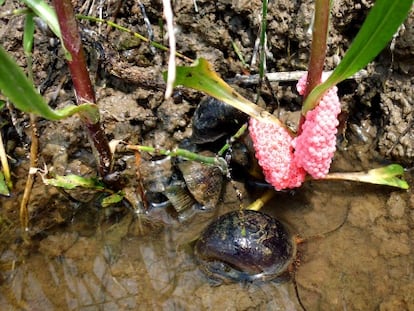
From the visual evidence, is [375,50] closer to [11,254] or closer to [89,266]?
[89,266]

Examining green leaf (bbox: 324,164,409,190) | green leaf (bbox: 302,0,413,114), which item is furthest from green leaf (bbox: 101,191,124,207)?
green leaf (bbox: 302,0,413,114)

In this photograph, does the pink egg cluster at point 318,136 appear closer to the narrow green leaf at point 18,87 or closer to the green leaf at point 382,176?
the green leaf at point 382,176

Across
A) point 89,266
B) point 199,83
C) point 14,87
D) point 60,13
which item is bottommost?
point 89,266

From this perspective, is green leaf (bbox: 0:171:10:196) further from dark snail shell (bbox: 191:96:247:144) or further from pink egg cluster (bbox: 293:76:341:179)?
pink egg cluster (bbox: 293:76:341:179)

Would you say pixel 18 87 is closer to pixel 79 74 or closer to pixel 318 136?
pixel 79 74

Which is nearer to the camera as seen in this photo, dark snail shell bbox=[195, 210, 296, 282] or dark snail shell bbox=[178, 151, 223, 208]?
dark snail shell bbox=[195, 210, 296, 282]

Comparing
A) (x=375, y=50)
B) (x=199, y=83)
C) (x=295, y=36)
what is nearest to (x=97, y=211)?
(x=199, y=83)
